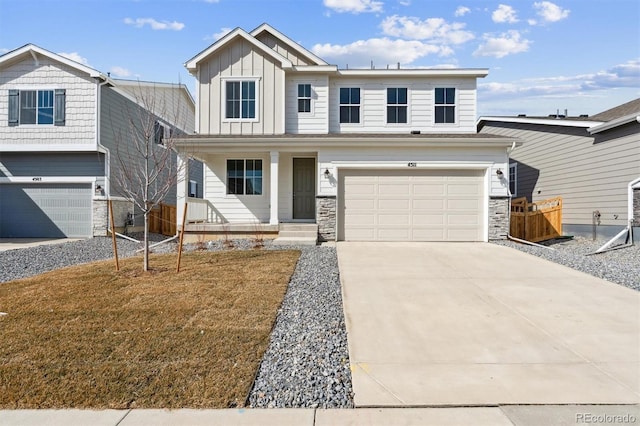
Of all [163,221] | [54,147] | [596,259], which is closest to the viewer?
[596,259]

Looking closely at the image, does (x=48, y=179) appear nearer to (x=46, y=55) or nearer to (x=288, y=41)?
(x=46, y=55)

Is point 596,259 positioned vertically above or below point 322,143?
below

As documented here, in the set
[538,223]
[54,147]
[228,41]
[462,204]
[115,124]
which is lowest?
[538,223]

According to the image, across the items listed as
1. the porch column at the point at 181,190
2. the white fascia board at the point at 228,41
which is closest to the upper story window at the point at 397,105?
the white fascia board at the point at 228,41

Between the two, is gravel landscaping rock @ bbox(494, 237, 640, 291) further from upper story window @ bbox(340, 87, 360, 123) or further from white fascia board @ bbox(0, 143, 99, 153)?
white fascia board @ bbox(0, 143, 99, 153)

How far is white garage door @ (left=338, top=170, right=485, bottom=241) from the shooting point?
467 inches

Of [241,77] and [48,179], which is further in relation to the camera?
[48,179]

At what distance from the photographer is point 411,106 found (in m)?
14.1

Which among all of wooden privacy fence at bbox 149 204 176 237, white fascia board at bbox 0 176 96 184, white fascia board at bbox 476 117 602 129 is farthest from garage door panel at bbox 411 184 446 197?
white fascia board at bbox 0 176 96 184

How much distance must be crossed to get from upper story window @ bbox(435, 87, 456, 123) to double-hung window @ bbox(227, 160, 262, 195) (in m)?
6.98

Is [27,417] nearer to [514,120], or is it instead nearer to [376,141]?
[376,141]

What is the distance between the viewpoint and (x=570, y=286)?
257 inches

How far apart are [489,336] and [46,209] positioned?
53.1ft

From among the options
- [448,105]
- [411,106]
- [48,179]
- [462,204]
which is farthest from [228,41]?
[462,204]
